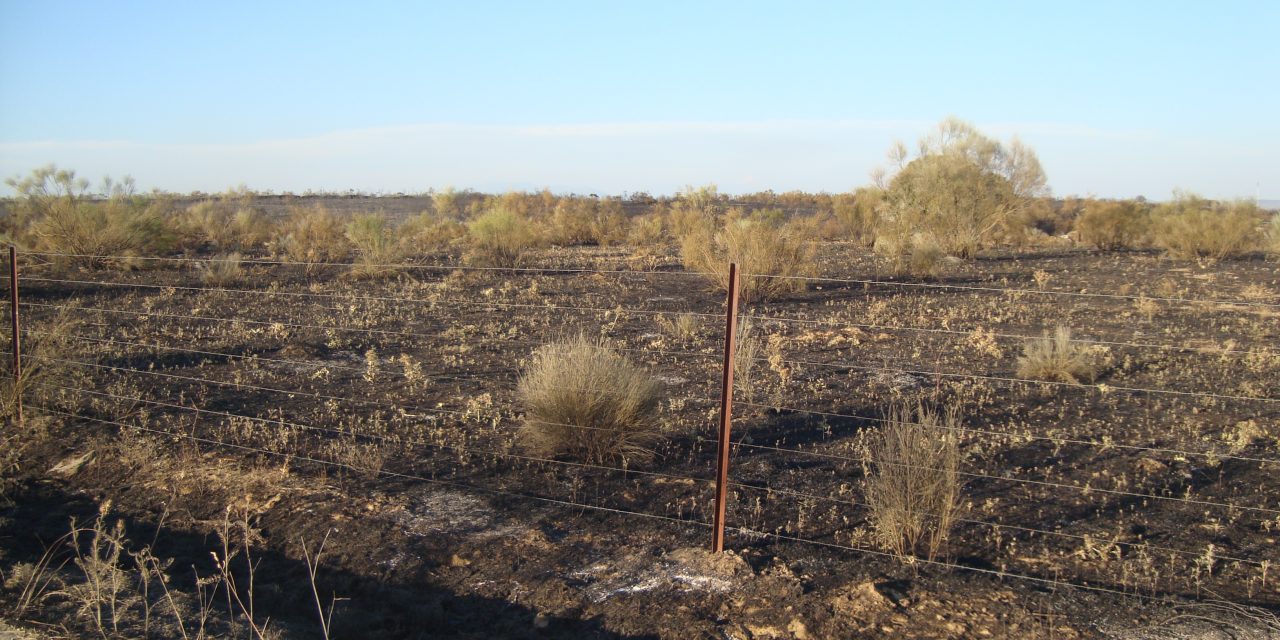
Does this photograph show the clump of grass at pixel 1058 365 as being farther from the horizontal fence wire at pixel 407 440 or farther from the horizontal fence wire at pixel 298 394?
the horizontal fence wire at pixel 298 394

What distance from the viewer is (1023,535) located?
554 cm

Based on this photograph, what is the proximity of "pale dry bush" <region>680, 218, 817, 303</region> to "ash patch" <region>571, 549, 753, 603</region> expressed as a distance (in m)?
12.2

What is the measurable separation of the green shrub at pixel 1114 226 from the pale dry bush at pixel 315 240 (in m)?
25.7

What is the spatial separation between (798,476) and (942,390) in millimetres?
3759

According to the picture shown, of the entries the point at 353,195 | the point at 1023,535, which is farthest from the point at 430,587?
the point at 353,195

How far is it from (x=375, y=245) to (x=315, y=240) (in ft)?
20.6

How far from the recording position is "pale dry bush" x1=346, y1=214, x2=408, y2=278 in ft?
71.3

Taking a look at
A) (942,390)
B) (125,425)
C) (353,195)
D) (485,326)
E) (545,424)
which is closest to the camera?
(545,424)

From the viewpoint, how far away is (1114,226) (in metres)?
30.5

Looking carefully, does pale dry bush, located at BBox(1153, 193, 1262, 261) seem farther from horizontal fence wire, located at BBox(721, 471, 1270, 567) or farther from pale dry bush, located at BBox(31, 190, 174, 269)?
pale dry bush, located at BBox(31, 190, 174, 269)

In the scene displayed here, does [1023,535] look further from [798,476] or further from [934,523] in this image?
[798,476]

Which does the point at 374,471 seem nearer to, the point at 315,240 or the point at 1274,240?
the point at 315,240

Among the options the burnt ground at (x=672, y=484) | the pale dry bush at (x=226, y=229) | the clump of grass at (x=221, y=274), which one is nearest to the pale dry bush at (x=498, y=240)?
the clump of grass at (x=221, y=274)

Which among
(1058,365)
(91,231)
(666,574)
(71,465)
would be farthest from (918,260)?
(91,231)
